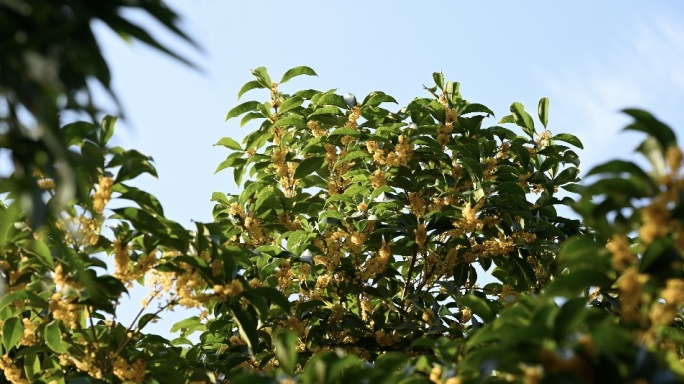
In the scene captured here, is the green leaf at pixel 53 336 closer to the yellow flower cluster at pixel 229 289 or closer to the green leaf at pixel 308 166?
the yellow flower cluster at pixel 229 289

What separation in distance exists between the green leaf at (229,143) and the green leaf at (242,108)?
184mm

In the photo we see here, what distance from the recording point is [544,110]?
500 cm

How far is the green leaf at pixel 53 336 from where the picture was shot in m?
3.29

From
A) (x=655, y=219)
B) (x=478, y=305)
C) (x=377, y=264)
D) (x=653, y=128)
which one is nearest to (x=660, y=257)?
(x=655, y=219)

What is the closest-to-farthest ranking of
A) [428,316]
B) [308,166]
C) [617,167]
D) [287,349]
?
1. [617,167]
2. [287,349]
3. [428,316]
4. [308,166]

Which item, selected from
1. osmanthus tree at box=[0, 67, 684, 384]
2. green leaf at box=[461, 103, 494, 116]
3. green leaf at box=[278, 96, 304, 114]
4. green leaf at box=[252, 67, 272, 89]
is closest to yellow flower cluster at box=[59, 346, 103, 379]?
osmanthus tree at box=[0, 67, 684, 384]

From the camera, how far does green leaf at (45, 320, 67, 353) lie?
3.29m

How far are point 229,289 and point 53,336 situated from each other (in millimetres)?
787

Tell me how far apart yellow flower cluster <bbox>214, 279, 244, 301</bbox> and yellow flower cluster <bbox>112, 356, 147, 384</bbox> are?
1.54 feet

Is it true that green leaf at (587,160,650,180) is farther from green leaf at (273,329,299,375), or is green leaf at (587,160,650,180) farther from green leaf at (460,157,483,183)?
green leaf at (460,157,483,183)

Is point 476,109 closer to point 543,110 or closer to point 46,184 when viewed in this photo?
point 543,110

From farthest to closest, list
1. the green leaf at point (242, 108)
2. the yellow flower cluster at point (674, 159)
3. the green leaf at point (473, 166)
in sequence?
the green leaf at point (242, 108)
the green leaf at point (473, 166)
the yellow flower cluster at point (674, 159)

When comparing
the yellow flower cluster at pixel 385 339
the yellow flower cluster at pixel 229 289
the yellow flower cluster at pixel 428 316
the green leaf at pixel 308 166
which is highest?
the green leaf at pixel 308 166

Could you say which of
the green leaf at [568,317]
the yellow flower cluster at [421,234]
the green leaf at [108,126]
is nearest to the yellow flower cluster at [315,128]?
the yellow flower cluster at [421,234]
